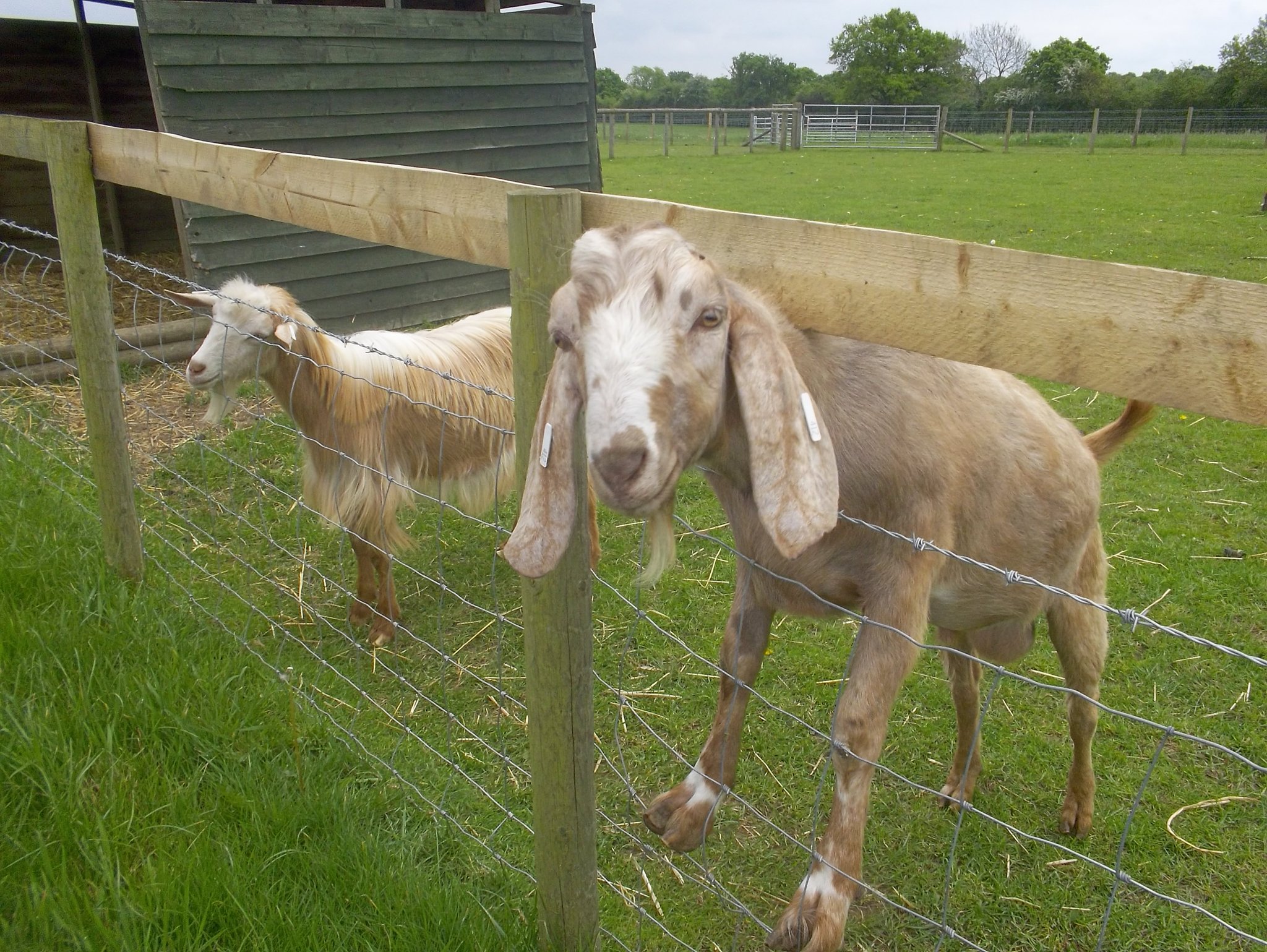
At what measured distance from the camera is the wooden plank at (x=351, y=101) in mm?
6453

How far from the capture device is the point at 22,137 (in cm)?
346

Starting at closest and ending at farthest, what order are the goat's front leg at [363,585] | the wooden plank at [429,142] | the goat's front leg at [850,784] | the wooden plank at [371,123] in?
the goat's front leg at [850,784] < the goat's front leg at [363,585] < the wooden plank at [371,123] < the wooden plank at [429,142]

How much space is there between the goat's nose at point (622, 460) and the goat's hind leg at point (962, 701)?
172cm

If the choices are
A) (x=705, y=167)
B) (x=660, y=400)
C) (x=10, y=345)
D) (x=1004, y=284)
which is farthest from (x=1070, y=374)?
(x=705, y=167)

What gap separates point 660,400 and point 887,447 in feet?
2.35

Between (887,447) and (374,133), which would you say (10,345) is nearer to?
(374,133)

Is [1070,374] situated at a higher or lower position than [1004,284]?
lower

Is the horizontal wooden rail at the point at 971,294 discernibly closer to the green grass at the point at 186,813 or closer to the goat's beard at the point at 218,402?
the green grass at the point at 186,813

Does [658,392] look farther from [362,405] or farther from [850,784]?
[362,405]

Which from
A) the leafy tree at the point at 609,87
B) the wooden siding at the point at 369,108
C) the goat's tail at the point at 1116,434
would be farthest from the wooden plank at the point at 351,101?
the leafy tree at the point at 609,87

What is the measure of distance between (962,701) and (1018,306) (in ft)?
6.09

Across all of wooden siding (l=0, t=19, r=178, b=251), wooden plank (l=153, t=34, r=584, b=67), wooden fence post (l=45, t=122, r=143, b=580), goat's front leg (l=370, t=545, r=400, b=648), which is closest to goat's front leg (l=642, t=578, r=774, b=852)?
goat's front leg (l=370, t=545, r=400, b=648)

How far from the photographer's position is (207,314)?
157 inches

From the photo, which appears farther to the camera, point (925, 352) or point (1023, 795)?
→ point (1023, 795)
